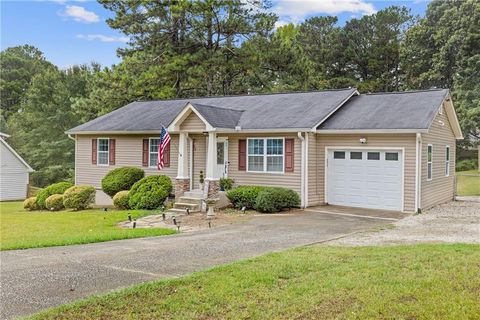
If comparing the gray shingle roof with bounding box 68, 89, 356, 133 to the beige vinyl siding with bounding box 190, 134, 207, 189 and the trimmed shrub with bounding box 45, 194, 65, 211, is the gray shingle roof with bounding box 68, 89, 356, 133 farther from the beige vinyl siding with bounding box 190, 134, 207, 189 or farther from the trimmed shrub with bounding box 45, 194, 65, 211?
the trimmed shrub with bounding box 45, 194, 65, 211

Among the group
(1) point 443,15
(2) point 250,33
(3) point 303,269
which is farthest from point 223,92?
(3) point 303,269

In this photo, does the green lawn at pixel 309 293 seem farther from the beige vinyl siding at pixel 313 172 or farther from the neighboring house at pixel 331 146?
the beige vinyl siding at pixel 313 172

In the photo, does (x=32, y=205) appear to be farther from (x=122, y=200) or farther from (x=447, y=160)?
(x=447, y=160)

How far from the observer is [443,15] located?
36844mm

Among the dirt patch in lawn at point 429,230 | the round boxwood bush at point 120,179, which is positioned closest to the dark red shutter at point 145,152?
the round boxwood bush at point 120,179

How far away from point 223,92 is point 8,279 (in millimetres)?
28395

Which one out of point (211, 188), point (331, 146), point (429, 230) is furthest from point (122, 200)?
point (429, 230)

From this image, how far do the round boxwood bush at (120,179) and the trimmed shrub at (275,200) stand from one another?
6763mm

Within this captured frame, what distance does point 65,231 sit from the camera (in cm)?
1297

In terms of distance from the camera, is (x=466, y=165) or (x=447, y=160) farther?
(x=466, y=165)

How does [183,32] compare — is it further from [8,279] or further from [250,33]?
[8,279]

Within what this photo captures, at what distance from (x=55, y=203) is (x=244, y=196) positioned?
9.00 metres

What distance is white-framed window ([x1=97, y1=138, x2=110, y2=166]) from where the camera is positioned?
22344 millimetres

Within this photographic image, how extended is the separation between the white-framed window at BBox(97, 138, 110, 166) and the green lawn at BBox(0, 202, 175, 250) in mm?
5614
